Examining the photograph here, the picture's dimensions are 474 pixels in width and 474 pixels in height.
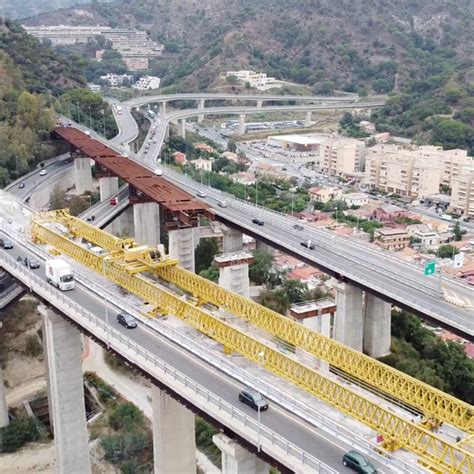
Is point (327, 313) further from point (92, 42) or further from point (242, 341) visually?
point (92, 42)

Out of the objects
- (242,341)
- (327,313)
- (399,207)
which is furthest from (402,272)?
(399,207)

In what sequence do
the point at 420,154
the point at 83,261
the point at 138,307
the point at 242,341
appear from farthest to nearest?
the point at 420,154, the point at 83,261, the point at 138,307, the point at 242,341

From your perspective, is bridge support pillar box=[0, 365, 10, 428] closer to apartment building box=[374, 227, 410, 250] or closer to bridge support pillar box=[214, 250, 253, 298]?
bridge support pillar box=[214, 250, 253, 298]

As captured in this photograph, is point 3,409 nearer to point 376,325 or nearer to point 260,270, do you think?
point 260,270

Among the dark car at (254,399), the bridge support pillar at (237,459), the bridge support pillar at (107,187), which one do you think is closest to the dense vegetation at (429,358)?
the dark car at (254,399)

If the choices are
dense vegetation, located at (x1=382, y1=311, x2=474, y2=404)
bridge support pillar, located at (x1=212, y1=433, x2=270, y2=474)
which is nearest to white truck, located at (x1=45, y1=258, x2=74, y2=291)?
bridge support pillar, located at (x1=212, y1=433, x2=270, y2=474)

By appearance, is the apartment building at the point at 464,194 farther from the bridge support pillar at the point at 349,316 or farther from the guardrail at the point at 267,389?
the guardrail at the point at 267,389
